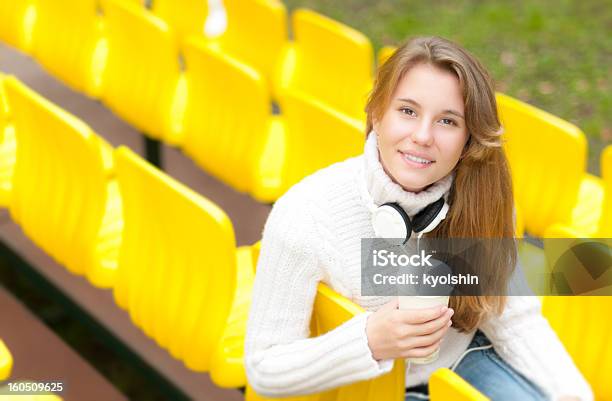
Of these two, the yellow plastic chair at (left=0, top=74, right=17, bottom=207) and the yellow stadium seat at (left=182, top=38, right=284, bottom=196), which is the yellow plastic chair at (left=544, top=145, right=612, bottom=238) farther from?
the yellow plastic chair at (left=0, top=74, right=17, bottom=207)

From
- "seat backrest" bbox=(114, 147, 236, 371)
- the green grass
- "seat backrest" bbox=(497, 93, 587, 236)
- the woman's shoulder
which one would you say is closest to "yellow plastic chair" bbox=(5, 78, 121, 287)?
"seat backrest" bbox=(114, 147, 236, 371)

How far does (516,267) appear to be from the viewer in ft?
7.20

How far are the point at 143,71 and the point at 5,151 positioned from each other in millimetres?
660

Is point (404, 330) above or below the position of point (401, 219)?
below

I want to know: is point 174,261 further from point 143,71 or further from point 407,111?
point 143,71

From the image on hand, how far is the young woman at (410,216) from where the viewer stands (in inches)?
75.0

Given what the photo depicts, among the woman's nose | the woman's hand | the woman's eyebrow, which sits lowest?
the woman's hand

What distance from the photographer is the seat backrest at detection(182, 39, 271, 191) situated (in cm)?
336

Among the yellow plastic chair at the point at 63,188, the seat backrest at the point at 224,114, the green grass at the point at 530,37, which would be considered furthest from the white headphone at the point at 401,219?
the green grass at the point at 530,37

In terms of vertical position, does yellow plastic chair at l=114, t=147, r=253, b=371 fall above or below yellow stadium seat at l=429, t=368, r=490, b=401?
below

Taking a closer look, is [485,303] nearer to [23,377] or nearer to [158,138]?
[23,377]

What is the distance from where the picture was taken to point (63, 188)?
2.96 m

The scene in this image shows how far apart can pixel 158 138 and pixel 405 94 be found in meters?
2.07

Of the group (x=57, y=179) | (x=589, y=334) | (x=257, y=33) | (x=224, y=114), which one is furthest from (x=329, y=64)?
(x=589, y=334)
